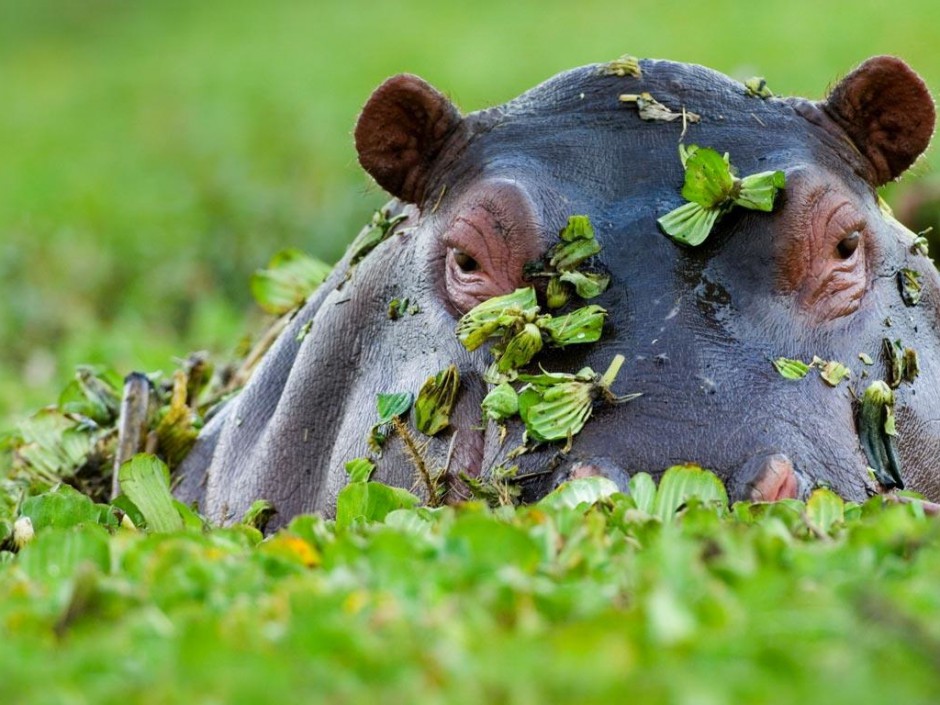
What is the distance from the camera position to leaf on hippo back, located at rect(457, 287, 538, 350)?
356cm

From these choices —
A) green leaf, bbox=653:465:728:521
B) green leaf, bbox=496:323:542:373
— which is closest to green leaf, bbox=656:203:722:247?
green leaf, bbox=496:323:542:373

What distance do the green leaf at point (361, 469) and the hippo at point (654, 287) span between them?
3 centimetres

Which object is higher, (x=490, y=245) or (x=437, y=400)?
(x=490, y=245)

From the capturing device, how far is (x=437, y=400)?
375 centimetres

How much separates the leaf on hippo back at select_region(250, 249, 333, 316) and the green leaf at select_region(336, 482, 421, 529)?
84.3 inches

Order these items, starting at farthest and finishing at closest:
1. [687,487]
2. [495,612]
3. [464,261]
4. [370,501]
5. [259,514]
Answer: [259,514]
[464,261]
[370,501]
[687,487]
[495,612]

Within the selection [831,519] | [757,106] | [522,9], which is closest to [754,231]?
[757,106]

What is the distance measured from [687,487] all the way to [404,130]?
1529 millimetres

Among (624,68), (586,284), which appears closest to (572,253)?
(586,284)

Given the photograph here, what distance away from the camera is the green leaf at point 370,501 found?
131 inches

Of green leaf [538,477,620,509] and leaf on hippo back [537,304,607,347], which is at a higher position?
leaf on hippo back [537,304,607,347]

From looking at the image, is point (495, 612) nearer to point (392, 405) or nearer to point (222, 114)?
point (392, 405)

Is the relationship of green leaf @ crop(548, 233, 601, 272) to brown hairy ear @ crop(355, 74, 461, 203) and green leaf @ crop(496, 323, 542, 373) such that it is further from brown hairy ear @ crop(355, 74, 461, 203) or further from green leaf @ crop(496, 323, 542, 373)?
brown hairy ear @ crop(355, 74, 461, 203)

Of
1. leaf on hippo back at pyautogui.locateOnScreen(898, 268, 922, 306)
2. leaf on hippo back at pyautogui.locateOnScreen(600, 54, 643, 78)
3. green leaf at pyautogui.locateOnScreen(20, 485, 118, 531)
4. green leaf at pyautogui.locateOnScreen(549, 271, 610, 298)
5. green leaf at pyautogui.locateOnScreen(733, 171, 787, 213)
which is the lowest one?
green leaf at pyautogui.locateOnScreen(20, 485, 118, 531)
